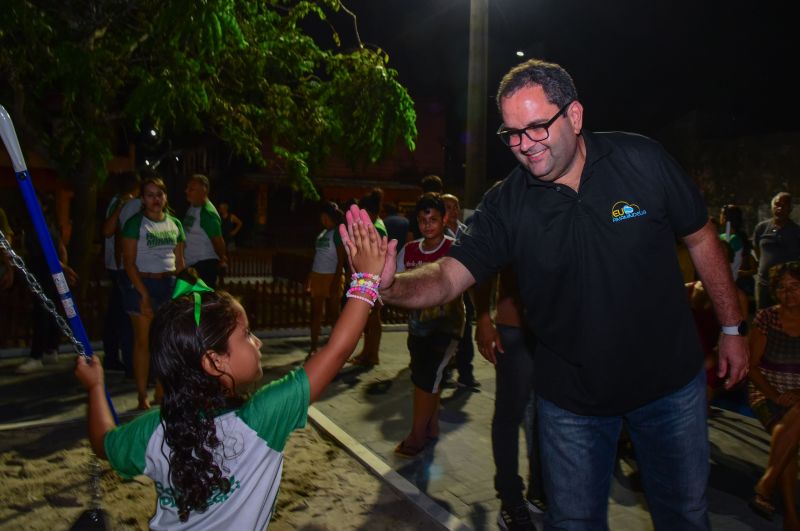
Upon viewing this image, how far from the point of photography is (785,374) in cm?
443

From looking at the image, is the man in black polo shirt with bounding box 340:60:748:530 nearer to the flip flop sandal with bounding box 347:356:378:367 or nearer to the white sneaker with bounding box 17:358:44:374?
the flip flop sandal with bounding box 347:356:378:367

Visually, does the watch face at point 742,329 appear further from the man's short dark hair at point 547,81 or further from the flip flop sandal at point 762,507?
the flip flop sandal at point 762,507

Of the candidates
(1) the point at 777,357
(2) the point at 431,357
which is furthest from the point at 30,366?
(1) the point at 777,357

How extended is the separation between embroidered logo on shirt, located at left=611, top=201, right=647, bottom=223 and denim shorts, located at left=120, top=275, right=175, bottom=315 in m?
4.80

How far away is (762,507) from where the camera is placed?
431 centimetres

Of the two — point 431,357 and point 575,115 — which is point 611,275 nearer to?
point 575,115

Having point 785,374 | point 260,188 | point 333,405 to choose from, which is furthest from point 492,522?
point 260,188

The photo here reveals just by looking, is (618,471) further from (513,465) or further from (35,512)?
(35,512)

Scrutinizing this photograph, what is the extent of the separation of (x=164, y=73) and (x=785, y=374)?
285 inches

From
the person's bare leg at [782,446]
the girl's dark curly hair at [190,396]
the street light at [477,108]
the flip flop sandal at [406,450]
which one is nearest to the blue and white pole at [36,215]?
the girl's dark curly hair at [190,396]

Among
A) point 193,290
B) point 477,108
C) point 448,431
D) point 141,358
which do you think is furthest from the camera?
point 477,108

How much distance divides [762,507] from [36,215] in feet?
14.7

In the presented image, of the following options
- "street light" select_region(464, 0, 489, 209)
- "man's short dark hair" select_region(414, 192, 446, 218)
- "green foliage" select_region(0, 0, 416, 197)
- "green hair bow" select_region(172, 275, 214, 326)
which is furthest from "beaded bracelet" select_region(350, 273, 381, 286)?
"street light" select_region(464, 0, 489, 209)

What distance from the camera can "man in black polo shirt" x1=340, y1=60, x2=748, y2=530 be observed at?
2703 millimetres
